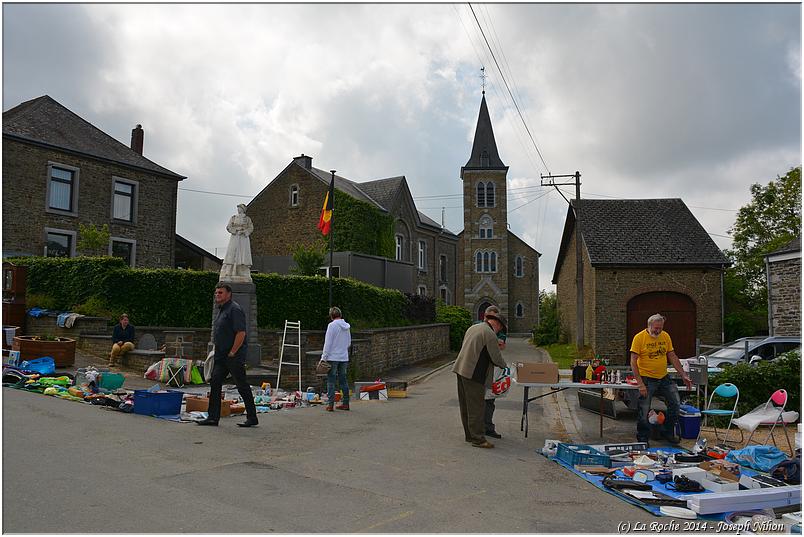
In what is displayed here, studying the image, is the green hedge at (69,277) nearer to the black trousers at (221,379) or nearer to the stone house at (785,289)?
the black trousers at (221,379)

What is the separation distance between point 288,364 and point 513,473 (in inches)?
386

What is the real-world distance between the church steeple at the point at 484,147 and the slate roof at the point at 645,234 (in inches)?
1138

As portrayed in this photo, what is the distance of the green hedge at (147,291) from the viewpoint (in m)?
19.3

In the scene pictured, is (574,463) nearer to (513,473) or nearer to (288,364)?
(513,473)

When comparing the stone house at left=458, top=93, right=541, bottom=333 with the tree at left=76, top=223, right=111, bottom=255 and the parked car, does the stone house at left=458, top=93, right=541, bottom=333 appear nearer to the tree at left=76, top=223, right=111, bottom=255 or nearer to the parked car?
the tree at left=76, top=223, right=111, bottom=255

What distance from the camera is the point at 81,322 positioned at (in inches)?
673

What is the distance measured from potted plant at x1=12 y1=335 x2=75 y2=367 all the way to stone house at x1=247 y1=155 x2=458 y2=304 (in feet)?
72.4

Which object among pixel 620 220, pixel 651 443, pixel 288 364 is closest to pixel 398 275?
pixel 620 220

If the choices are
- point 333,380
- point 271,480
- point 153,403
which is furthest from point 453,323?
point 271,480

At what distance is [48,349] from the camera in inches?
546

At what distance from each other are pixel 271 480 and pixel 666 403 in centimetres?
600

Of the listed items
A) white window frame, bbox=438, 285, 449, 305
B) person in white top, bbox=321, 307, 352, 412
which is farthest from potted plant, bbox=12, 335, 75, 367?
white window frame, bbox=438, 285, 449, 305

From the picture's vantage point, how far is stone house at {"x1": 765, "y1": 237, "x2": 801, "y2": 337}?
20828 mm

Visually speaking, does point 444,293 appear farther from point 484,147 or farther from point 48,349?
point 48,349
